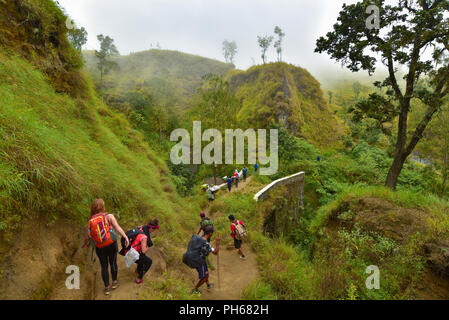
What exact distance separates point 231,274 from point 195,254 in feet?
7.82

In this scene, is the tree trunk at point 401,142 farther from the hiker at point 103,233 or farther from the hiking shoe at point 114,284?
the hiking shoe at point 114,284

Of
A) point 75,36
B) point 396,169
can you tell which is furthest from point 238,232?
point 75,36

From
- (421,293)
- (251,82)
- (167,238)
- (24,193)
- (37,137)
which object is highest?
(251,82)

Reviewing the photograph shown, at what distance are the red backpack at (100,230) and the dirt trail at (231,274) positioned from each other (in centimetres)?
256

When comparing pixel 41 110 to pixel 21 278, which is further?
pixel 41 110

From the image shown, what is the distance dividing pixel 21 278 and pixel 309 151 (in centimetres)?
2544

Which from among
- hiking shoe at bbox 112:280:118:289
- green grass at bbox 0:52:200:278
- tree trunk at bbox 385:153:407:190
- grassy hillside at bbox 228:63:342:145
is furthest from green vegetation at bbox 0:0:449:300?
grassy hillside at bbox 228:63:342:145

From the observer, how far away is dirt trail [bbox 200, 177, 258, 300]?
4.55 meters

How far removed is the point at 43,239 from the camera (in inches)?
125

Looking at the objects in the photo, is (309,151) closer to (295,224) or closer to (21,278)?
(295,224)

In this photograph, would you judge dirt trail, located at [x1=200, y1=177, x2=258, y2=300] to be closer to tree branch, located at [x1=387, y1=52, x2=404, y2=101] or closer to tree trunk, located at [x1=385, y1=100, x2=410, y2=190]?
tree trunk, located at [x1=385, y1=100, x2=410, y2=190]

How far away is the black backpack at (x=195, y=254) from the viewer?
393cm
